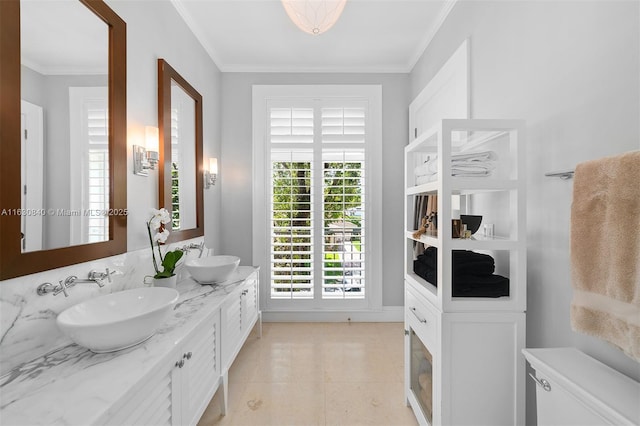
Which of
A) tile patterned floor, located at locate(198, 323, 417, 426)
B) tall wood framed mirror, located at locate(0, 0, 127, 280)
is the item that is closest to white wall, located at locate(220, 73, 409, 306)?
tile patterned floor, located at locate(198, 323, 417, 426)

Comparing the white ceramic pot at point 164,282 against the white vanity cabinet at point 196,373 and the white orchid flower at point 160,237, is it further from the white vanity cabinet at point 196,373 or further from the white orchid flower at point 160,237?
the white vanity cabinet at point 196,373

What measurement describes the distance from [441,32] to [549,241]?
1898 mm

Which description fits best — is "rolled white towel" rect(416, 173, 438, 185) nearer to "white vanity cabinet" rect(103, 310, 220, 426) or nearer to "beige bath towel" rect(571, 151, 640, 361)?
"beige bath towel" rect(571, 151, 640, 361)

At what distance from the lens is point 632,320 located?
2.33 ft

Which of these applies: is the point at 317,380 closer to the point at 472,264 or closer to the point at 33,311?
the point at 472,264

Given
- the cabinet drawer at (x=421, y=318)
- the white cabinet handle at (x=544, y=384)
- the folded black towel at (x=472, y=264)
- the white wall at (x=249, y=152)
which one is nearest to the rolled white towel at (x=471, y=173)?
the folded black towel at (x=472, y=264)

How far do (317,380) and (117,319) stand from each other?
1440mm

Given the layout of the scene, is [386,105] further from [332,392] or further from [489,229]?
[332,392]

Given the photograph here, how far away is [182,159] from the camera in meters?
2.25

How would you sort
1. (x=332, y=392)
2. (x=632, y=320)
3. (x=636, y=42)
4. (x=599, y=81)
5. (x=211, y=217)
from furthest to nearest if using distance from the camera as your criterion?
(x=211, y=217)
(x=332, y=392)
(x=599, y=81)
(x=636, y=42)
(x=632, y=320)

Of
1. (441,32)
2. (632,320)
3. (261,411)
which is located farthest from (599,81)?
(261,411)

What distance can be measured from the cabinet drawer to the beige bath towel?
55 centimetres

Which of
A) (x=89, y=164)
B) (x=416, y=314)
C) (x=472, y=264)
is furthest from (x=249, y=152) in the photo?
(x=472, y=264)

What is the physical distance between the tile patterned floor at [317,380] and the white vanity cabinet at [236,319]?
21 centimetres
